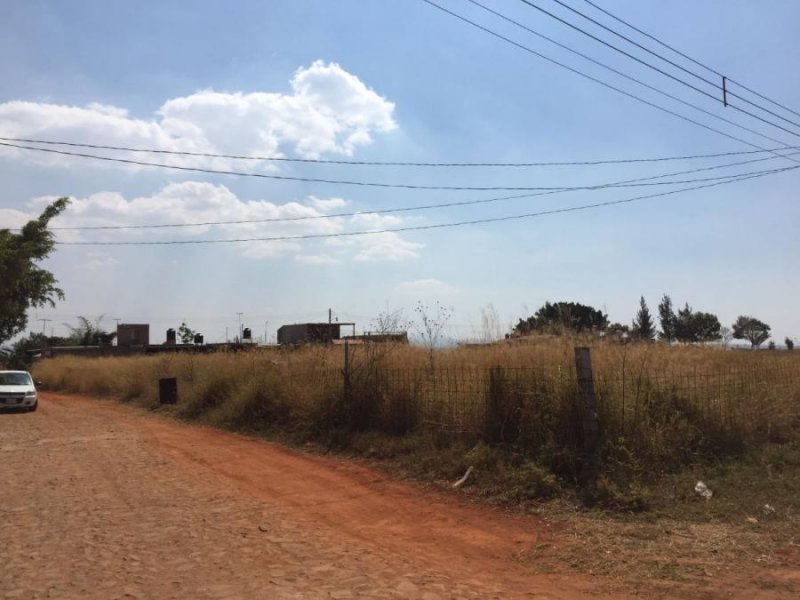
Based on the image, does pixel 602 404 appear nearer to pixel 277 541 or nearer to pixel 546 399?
pixel 546 399

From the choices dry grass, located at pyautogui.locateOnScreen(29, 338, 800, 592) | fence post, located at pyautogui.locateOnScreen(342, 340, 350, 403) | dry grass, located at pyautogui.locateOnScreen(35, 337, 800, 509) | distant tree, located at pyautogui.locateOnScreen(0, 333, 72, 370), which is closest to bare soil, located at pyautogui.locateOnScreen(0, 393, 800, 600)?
dry grass, located at pyautogui.locateOnScreen(29, 338, 800, 592)

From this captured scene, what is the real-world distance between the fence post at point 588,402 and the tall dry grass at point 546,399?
171mm

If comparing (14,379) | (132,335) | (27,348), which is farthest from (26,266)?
(27,348)

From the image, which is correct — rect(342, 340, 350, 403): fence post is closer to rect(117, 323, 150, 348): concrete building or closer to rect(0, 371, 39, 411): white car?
rect(0, 371, 39, 411): white car

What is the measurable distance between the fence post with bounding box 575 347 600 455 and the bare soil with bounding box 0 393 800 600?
1602 millimetres

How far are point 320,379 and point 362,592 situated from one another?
8965mm

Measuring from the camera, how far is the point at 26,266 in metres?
28.7

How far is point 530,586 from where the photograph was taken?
5203 millimetres

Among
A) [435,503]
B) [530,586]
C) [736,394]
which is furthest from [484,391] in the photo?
[530,586]

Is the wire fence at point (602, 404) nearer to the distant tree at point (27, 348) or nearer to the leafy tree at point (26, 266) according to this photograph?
the leafy tree at point (26, 266)

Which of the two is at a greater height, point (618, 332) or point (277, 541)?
point (618, 332)

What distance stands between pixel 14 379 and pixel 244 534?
2100cm

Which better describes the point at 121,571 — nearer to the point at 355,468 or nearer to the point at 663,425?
the point at 355,468

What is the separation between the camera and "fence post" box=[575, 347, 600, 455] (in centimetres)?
835
